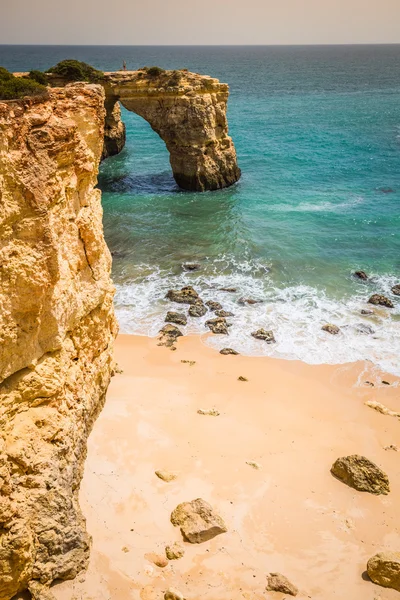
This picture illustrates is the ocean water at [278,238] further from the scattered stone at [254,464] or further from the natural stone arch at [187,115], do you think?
the scattered stone at [254,464]

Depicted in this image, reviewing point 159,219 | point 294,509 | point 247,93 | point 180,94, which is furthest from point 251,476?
point 247,93

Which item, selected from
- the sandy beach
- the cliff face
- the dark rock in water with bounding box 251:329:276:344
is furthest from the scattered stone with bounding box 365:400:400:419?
the cliff face

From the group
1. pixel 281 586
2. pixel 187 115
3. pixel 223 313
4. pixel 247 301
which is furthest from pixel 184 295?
pixel 187 115

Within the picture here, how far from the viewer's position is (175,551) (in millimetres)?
9086

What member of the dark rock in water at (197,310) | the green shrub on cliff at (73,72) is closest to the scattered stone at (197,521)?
the dark rock in water at (197,310)

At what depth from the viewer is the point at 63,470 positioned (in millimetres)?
8219

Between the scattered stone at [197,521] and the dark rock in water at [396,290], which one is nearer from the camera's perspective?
the scattered stone at [197,521]

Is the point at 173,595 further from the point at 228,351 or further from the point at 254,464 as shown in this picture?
the point at 228,351

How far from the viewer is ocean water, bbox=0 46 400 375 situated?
1966cm

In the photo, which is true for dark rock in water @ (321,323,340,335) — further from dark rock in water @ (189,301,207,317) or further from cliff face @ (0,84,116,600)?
cliff face @ (0,84,116,600)

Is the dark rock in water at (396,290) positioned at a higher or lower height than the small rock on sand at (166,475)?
higher

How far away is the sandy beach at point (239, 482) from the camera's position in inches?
347

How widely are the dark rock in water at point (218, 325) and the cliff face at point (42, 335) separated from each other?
33.0 ft

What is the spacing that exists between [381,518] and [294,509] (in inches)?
80.0
